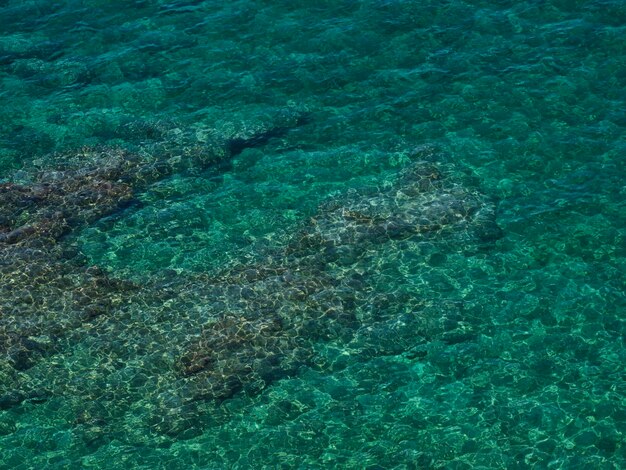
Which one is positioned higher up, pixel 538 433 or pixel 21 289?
pixel 21 289

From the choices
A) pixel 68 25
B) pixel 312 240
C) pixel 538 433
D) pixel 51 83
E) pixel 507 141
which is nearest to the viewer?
pixel 538 433

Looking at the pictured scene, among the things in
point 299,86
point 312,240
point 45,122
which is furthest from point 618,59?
point 45,122

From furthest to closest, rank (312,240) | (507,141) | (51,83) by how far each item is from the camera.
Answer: (51,83) → (507,141) → (312,240)

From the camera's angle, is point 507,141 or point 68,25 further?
point 68,25

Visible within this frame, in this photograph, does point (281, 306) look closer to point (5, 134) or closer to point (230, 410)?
point (230, 410)

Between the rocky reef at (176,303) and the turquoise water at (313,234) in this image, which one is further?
the rocky reef at (176,303)

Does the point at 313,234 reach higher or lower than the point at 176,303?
higher
